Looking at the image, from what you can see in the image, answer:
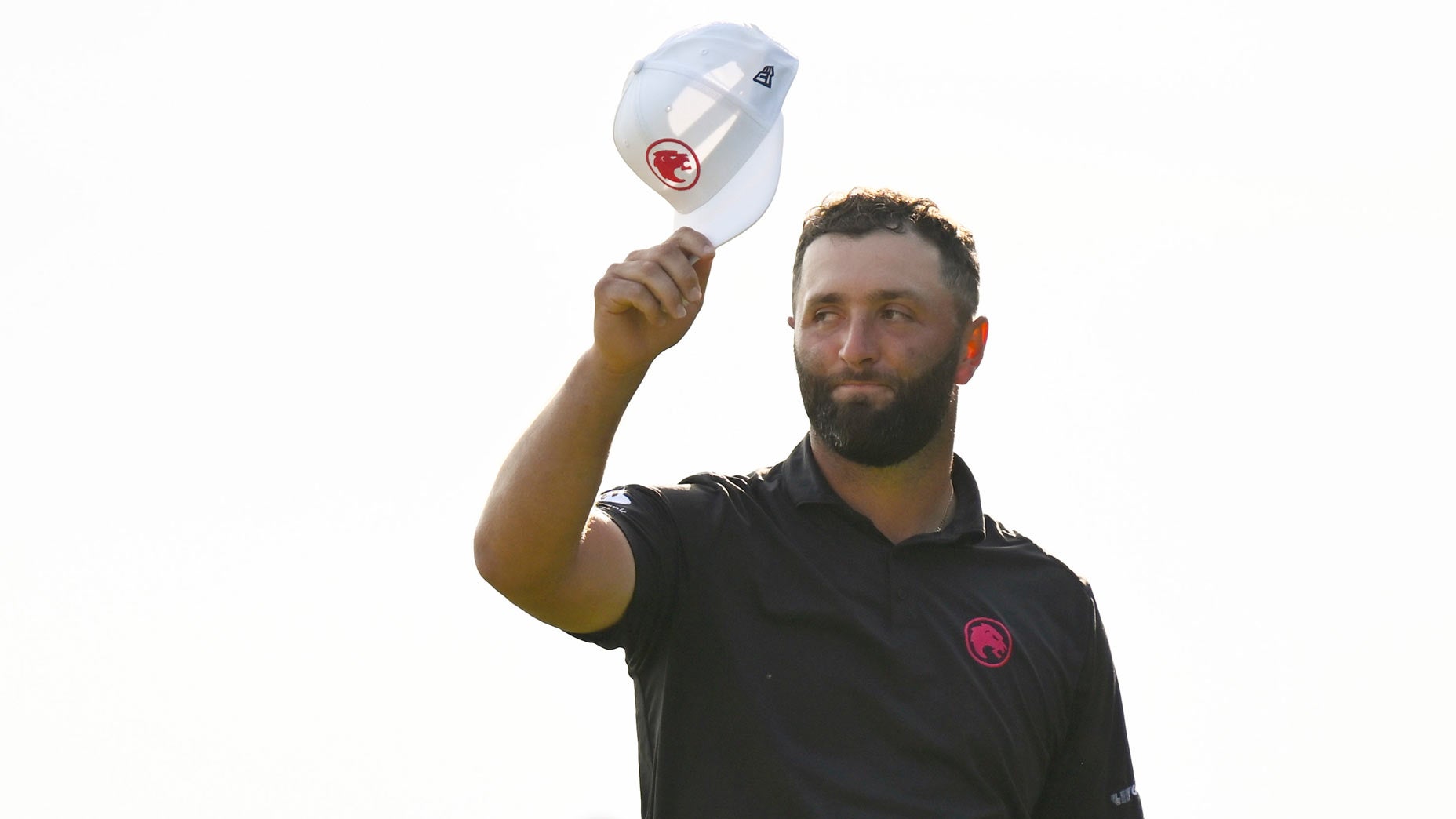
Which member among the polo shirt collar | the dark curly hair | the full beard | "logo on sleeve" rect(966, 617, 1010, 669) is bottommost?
"logo on sleeve" rect(966, 617, 1010, 669)

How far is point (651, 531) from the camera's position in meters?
3.98

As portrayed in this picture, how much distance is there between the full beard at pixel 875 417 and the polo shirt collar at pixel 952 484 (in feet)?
0.31

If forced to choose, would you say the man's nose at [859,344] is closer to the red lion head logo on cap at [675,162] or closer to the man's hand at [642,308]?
the red lion head logo on cap at [675,162]

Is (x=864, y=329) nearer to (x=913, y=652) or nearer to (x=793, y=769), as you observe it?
(x=913, y=652)

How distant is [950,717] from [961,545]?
2.03 ft

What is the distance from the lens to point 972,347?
15.8 ft

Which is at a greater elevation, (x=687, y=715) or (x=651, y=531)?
(x=651, y=531)

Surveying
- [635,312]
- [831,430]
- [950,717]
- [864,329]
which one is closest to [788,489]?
[831,430]

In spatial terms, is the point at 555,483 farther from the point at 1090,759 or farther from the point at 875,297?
the point at 1090,759

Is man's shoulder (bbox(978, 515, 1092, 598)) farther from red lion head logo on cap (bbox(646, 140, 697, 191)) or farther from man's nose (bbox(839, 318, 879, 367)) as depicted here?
red lion head logo on cap (bbox(646, 140, 697, 191))

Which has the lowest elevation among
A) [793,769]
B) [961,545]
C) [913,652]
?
[793,769]

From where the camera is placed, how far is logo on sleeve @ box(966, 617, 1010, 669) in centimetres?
430

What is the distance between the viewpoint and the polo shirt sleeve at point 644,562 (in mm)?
3883

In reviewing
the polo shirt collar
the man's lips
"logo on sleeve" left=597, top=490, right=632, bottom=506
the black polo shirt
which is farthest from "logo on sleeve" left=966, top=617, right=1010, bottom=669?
"logo on sleeve" left=597, top=490, right=632, bottom=506
